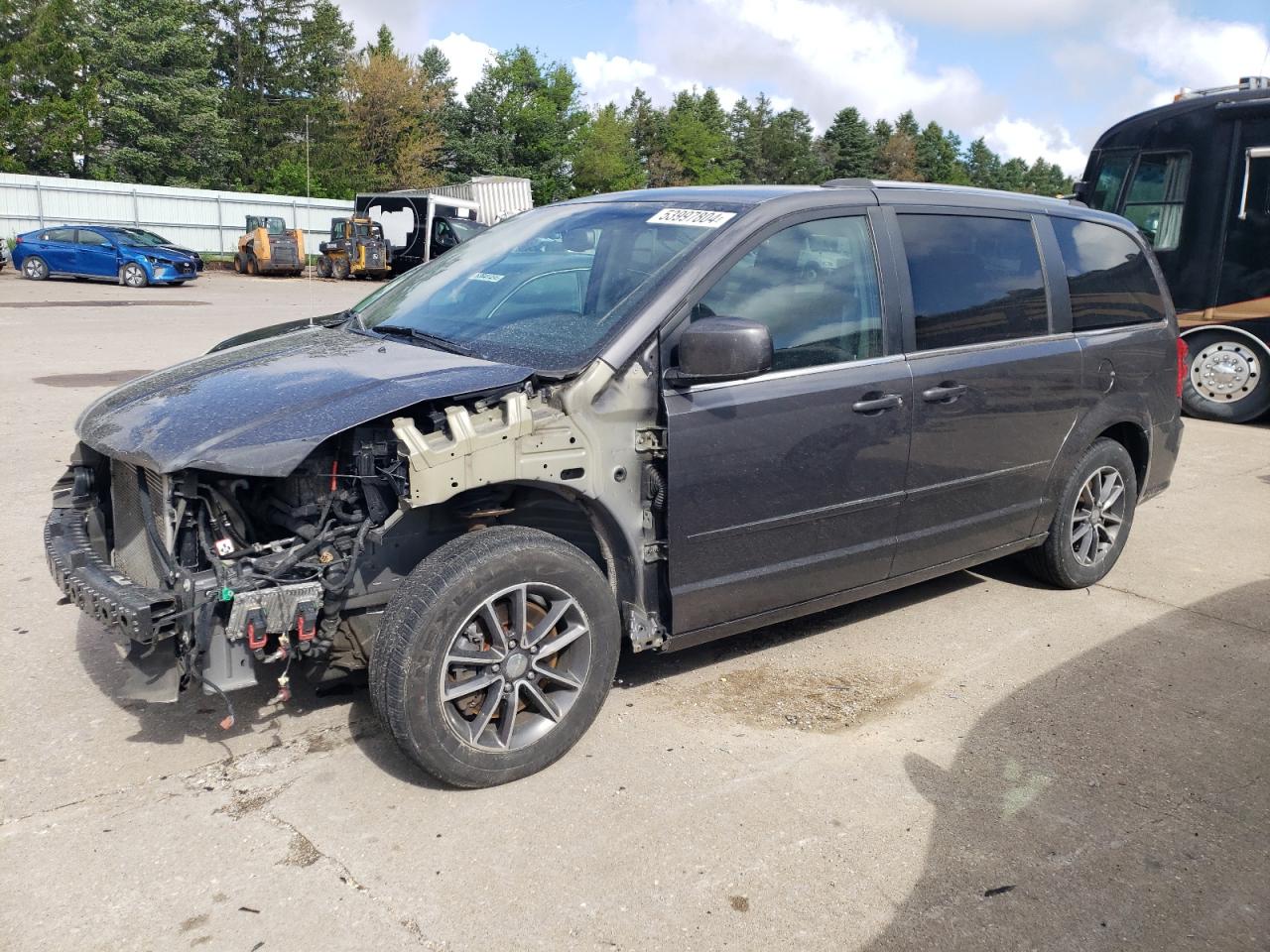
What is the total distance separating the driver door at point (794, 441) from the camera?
12.1 ft

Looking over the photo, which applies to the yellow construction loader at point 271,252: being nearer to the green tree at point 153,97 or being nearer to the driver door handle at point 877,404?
the green tree at point 153,97

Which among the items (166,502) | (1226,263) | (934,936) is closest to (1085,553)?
(934,936)

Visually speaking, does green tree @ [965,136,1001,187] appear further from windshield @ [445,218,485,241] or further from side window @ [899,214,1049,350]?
side window @ [899,214,1049,350]

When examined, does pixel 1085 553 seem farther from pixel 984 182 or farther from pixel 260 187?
pixel 984 182

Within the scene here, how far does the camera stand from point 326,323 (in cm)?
477

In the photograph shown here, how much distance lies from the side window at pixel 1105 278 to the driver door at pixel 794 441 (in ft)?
4.58

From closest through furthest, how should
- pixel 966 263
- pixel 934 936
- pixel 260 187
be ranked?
pixel 934 936
pixel 966 263
pixel 260 187

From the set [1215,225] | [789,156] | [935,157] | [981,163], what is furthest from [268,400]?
[981,163]

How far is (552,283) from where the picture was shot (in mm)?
4121

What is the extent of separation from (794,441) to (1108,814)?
5.24 feet

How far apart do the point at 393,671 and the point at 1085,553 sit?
12.4 feet

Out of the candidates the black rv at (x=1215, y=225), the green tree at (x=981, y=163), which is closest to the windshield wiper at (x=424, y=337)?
the black rv at (x=1215, y=225)

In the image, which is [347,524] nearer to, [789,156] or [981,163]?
[789,156]

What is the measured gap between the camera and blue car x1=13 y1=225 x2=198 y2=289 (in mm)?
26484
